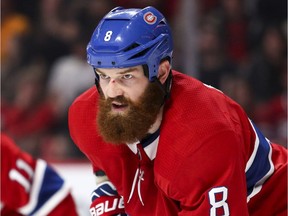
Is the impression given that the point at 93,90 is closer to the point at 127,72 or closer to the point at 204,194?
the point at 127,72

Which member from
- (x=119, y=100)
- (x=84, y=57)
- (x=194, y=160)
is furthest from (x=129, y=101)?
(x=84, y=57)

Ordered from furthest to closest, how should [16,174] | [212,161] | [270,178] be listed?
[16,174]
[270,178]
[212,161]

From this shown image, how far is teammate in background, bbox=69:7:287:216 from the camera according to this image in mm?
1942

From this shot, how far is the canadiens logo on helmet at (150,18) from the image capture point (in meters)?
2.04

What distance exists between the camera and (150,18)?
205cm

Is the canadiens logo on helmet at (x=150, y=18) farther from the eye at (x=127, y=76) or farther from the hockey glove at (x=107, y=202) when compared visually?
the hockey glove at (x=107, y=202)

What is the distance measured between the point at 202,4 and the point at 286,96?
23.5 inches

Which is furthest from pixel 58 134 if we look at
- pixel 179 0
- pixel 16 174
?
pixel 16 174

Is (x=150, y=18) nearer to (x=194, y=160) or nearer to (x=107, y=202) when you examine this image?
(x=194, y=160)

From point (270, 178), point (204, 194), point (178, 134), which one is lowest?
point (270, 178)

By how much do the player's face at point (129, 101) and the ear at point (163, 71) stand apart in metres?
0.04

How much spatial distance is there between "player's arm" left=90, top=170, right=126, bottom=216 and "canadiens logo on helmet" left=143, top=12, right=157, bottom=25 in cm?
56

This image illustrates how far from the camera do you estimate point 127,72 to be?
201cm

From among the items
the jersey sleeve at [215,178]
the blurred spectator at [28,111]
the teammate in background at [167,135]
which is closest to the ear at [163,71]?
the teammate in background at [167,135]
